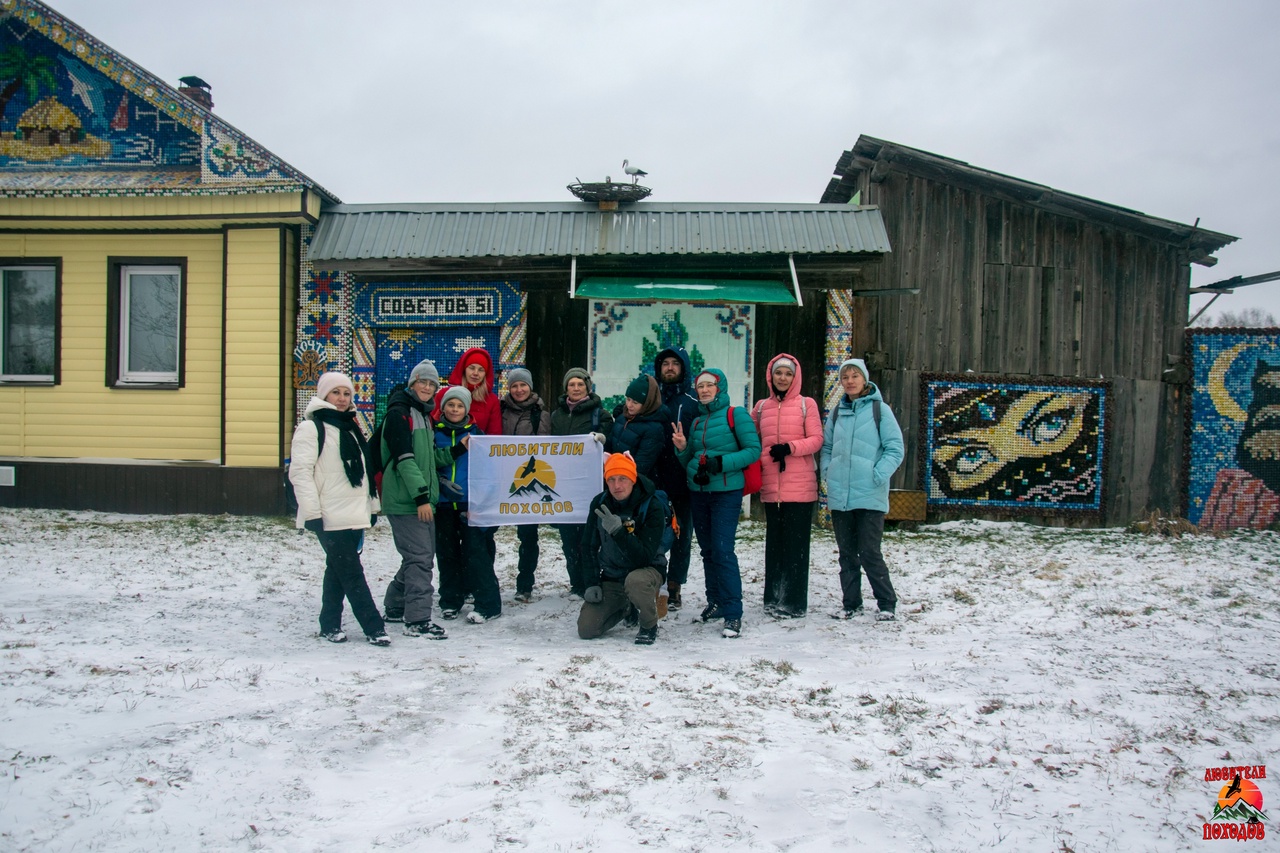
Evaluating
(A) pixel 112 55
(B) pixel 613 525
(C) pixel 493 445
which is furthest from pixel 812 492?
(A) pixel 112 55

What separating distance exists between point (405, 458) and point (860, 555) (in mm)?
3280

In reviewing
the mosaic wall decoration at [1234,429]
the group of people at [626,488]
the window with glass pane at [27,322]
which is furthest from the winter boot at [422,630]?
the mosaic wall decoration at [1234,429]

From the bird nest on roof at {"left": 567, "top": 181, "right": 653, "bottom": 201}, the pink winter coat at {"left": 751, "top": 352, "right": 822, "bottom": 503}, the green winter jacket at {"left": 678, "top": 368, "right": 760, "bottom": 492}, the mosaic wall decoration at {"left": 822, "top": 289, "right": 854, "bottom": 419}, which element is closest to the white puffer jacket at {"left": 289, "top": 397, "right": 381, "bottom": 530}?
the green winter jacket at {"left": 678, "top": 368, "right": 760, "bottom": 492}

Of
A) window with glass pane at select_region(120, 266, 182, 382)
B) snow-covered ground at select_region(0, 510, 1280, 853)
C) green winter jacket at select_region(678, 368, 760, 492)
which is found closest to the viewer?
snow-covered ground at select_region(0, 510, 1280, 853)

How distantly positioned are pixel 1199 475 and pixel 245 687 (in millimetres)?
10738

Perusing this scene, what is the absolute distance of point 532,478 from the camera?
255 inches

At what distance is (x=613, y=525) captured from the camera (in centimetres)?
543

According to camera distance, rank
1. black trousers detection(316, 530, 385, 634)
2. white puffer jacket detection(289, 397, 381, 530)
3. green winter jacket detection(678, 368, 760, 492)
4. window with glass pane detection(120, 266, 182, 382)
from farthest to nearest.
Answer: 1. window with glass pane detection(120, 266, 182, 382)
2. green winter jacket detection(678, 368, 760, 492)
3. black trousers detection(316, 530, 385, 634)
4. white puffer jacket detection(289, 397, 381, 530)

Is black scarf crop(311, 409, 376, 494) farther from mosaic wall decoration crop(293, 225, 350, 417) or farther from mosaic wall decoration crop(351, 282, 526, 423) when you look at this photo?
mosaic wall decoration crop(293, 225, 350, 417)

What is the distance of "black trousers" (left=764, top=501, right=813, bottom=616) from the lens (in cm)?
597

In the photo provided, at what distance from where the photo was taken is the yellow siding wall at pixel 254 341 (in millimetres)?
10172

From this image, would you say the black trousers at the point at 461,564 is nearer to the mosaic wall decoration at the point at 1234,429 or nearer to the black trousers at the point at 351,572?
the black trousers at the point at 351,572

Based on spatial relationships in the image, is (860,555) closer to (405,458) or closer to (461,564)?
(461,564)

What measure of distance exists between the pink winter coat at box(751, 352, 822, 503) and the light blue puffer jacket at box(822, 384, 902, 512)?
10.9 inches
